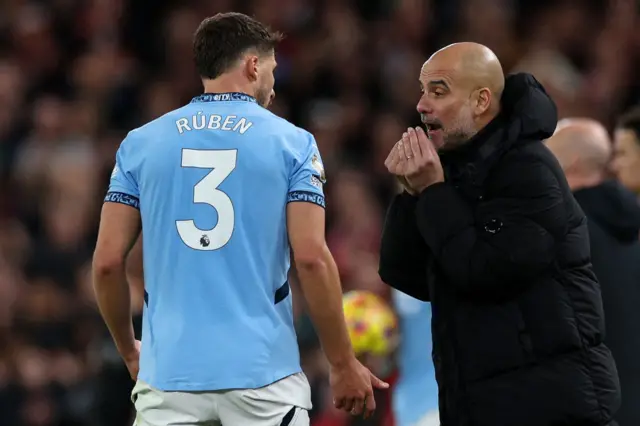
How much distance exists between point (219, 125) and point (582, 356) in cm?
Result: 136

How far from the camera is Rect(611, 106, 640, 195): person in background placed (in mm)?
6586

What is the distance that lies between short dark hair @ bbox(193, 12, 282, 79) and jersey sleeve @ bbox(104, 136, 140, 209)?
378mm

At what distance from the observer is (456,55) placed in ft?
14.3

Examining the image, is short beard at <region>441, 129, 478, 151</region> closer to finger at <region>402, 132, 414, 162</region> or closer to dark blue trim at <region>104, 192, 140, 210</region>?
finger at <region>402, 132, 414, 162</region>

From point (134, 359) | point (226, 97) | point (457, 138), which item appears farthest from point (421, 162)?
point (134, 359)

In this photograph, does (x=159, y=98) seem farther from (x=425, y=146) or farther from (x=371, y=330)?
(x=425, y=146)

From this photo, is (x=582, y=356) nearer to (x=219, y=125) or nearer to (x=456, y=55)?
(x=456, y=55)

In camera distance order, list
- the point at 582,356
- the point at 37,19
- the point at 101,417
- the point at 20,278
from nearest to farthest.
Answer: the point at 582,356
the point at 101,417
the point at 20,278
the point at 37,19

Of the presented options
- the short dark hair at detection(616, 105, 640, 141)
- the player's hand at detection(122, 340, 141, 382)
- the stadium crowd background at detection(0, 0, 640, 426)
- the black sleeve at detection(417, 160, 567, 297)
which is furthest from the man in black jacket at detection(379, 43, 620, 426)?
the stadium crowd background at detection(0, 0, 640, 426)

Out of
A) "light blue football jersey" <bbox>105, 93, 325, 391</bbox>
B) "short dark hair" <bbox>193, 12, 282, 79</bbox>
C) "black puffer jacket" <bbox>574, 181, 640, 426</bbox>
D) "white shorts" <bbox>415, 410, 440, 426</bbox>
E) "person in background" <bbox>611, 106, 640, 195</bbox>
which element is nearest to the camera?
"light blue football jersey" <bbox>105, 93, 325, 391</bbox>

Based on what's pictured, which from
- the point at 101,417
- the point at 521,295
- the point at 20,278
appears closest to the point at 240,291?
the point at 521,295

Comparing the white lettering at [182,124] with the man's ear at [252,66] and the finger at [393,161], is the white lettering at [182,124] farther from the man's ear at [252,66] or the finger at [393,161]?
the finger at [393,161]

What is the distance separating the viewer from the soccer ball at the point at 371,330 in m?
6.44

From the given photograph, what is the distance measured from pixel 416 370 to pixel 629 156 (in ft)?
5.21
